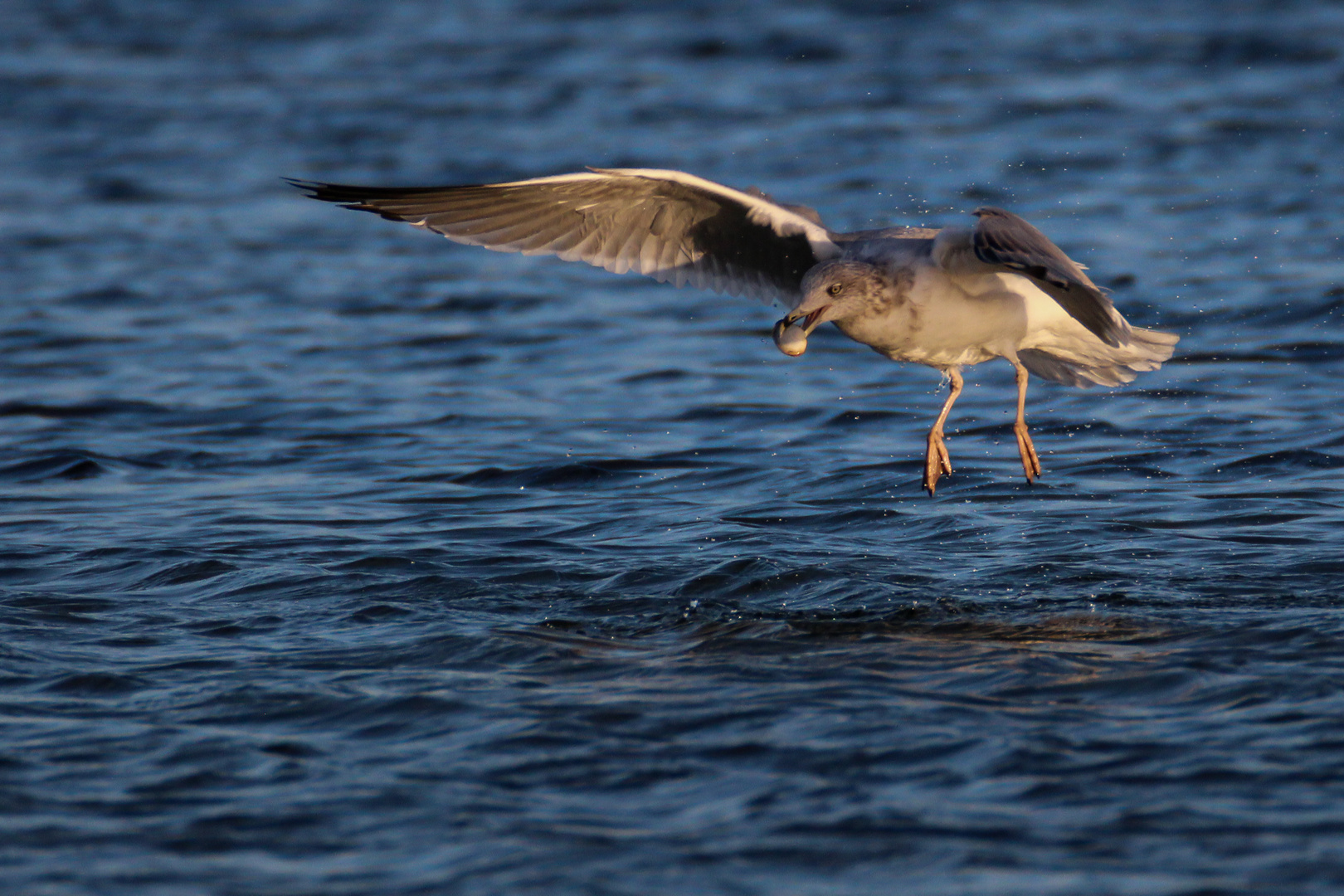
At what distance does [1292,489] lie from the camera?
7895 mm

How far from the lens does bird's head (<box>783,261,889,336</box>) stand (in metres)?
6.28

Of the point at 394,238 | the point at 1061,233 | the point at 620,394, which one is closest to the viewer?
the point at 620,394

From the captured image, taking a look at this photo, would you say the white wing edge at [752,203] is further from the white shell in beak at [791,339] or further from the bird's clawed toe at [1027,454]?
the bird's clawed toe at [1027,454]

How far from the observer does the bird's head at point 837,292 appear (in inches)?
247

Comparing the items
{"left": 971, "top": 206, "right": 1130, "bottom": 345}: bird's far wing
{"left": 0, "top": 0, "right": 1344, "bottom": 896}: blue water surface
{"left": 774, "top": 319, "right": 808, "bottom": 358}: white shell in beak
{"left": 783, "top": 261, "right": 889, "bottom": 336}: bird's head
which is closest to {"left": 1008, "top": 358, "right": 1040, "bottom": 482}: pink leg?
{"left": 0, "top": 0, "right": 1344, "bottom": 896}: blue water surface

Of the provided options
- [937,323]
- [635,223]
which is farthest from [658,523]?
[937,323]

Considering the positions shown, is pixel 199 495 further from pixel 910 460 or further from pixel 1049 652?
pixel 1049 652

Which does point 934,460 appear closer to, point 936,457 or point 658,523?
point 936,457

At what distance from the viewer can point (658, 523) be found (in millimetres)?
7820

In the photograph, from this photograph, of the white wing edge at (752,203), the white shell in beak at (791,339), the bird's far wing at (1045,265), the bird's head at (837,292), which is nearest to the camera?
the bird's far wing at (1045,265)

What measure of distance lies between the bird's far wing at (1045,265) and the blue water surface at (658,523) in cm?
105

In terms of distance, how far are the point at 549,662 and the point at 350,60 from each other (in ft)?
54.0

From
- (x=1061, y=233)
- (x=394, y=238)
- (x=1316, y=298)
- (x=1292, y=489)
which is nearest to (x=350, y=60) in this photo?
(x=394, y=238)

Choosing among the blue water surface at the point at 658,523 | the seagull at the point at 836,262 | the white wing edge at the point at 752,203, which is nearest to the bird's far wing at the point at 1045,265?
the seagull at the point at 836,262
